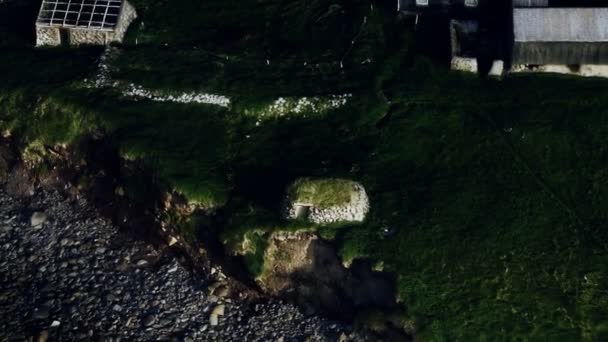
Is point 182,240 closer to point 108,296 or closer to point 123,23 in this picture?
point 108,296

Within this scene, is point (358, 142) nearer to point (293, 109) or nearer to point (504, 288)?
point (293, 109)

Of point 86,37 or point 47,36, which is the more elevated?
point 47,36

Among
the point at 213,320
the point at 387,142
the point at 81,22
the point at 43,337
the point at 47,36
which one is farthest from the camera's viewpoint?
the point at 47,36

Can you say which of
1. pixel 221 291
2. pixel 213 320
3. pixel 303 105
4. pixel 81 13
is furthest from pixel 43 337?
pixel 81 13

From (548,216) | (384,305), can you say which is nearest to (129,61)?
(384,305)

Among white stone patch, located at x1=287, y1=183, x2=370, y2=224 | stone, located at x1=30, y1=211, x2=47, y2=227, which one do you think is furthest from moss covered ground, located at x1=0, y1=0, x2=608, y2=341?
stone, located at x1=30, y1=211, x2=47, y2=227

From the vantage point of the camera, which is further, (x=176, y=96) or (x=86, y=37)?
(x=86, y=37)

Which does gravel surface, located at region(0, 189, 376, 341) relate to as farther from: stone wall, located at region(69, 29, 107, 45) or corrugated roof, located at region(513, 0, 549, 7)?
corrugated roof, located at region(513, 0, 549, 7)
